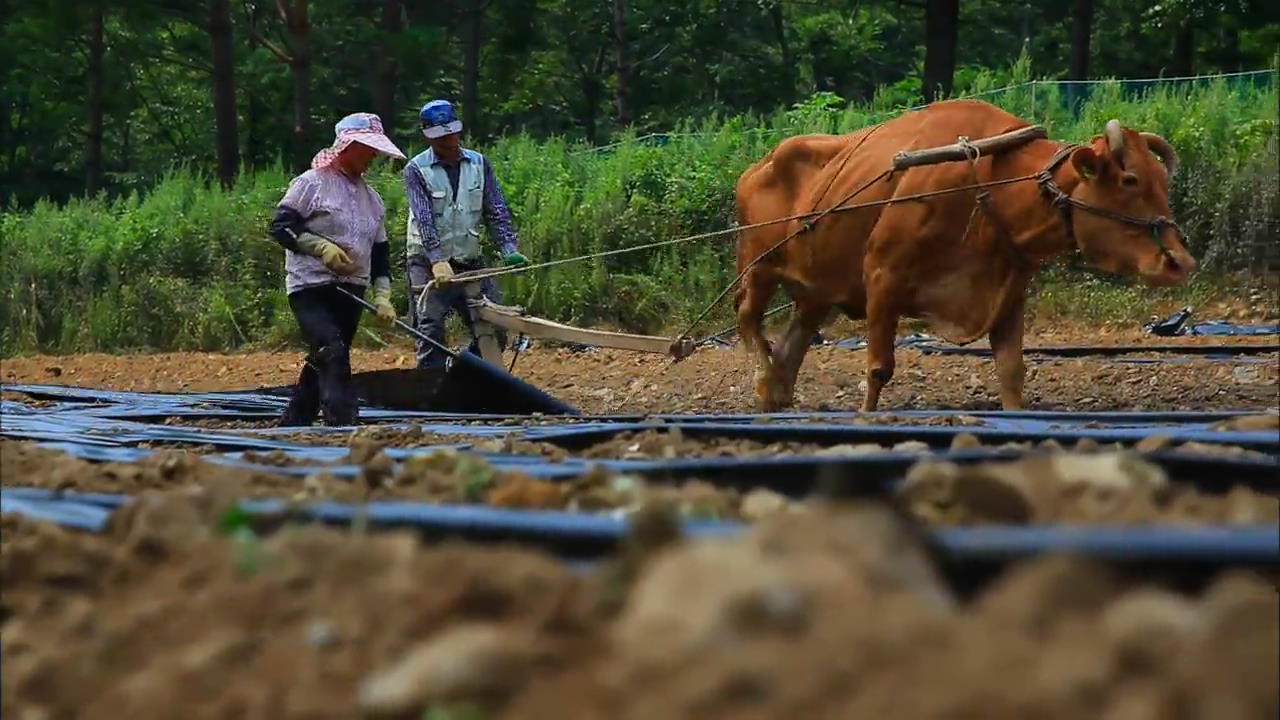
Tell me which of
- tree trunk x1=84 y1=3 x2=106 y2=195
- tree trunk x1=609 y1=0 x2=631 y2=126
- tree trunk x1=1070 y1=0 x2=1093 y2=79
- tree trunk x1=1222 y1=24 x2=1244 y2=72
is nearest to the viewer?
tree trunk x1=1070 y1=0 x2=1093 y2=79

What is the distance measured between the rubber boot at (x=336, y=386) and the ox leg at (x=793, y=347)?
10.1ft

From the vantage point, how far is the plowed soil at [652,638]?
2.12 meters

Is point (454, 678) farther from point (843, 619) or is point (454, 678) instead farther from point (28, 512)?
point (28, 512)

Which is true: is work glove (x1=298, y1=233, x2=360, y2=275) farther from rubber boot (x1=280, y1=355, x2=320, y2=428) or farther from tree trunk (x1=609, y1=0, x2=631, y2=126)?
tree trunk (x1=609, y1=0, x2=631, y2=126)

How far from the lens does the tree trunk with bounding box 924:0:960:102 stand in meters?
23.2

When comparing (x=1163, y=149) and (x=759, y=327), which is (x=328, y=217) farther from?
(x=1163, y=149)

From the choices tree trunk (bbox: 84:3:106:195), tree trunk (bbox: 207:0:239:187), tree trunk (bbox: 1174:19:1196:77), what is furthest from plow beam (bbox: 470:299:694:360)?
tree trunk (bbox: 84:3:106:195)

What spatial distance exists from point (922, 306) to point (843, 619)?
24.1ft

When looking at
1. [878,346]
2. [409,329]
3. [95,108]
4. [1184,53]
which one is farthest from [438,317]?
[95,108]

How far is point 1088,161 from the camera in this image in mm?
8773

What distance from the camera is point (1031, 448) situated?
17.3 feet

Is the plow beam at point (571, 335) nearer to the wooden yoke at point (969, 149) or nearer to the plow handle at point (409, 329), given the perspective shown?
the plow handle at point (409, 329)

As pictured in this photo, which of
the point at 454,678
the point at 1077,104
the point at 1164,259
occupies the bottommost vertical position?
the point at 454,678

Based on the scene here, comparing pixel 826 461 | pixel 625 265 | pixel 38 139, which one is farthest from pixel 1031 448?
pixel 38 139
